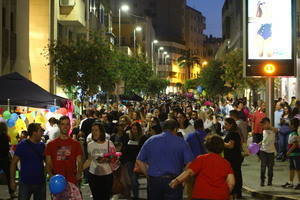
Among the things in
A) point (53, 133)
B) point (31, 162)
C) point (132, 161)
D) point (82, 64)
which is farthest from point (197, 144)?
point (82, 64)

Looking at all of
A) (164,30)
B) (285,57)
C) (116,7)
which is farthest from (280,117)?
(164,30)

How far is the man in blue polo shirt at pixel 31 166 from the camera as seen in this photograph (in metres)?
8.84

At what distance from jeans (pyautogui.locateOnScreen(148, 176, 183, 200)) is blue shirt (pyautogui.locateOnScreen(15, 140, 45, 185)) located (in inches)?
64.7

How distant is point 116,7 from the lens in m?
103

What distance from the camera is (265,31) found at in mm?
18891

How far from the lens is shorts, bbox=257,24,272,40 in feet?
61.8

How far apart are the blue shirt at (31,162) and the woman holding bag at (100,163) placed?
1004 millimetres

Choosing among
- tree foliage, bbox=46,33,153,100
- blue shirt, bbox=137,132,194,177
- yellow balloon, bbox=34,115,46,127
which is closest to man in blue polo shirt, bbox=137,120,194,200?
blue shirt, bbox=137,132,194,177

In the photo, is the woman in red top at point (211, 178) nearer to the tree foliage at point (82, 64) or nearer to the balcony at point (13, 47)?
the balcony at point (13, 47)

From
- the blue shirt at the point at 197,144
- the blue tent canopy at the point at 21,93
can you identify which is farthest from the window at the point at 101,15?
the blue shirt at the point at 197,144

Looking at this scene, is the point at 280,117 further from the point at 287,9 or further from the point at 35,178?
the point at 35,178

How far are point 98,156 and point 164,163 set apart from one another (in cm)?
179

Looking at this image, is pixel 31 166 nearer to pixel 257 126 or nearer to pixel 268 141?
pixel 268 141

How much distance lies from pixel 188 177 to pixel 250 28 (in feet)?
39.8
